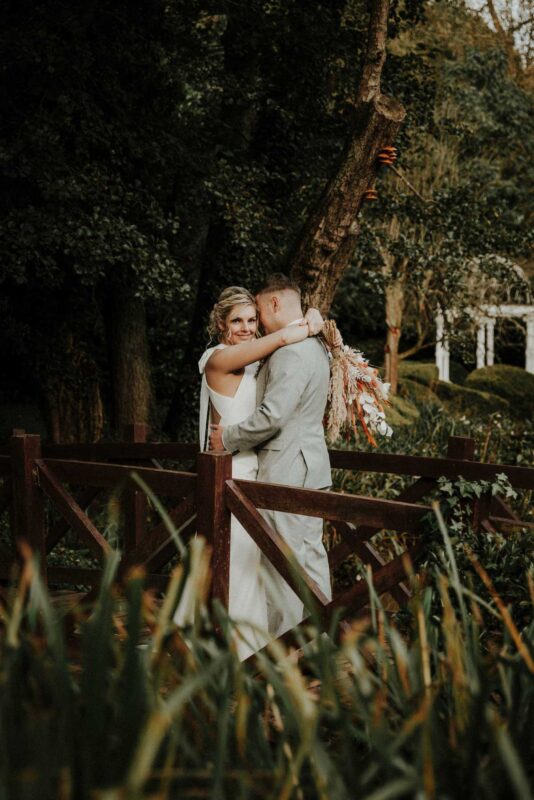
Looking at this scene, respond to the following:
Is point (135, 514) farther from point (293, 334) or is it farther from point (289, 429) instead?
point (293, 334)

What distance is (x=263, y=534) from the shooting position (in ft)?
10.9

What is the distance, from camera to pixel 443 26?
55.9 ft

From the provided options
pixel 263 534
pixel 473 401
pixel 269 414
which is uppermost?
pixel 473 401

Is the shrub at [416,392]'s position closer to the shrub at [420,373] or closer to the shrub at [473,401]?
the shrub at [473,401]

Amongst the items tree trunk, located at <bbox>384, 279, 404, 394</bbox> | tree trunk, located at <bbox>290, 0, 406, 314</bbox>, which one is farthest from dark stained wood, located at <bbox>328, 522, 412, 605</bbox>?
tree trunk, located at <bbox>384, 279, 404, 394</bbox>

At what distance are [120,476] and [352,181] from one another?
321cm

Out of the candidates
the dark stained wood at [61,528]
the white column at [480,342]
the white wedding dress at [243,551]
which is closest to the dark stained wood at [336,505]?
the white wedding dress at [243,551]

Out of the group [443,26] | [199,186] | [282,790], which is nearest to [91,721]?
[282,790]

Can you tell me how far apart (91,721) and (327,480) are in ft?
10.0

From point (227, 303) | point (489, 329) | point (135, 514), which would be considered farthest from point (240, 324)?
point (489, 329)

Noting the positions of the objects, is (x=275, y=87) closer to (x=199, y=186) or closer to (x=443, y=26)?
(x=199, y=186)

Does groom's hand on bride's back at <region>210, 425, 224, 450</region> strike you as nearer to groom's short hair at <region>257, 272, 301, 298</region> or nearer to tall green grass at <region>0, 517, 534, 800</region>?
groom's short hair at <region>257, 272, 301, 298</region>

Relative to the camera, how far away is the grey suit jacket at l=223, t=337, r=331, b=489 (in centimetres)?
407

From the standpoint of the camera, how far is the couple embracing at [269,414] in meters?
4.11
